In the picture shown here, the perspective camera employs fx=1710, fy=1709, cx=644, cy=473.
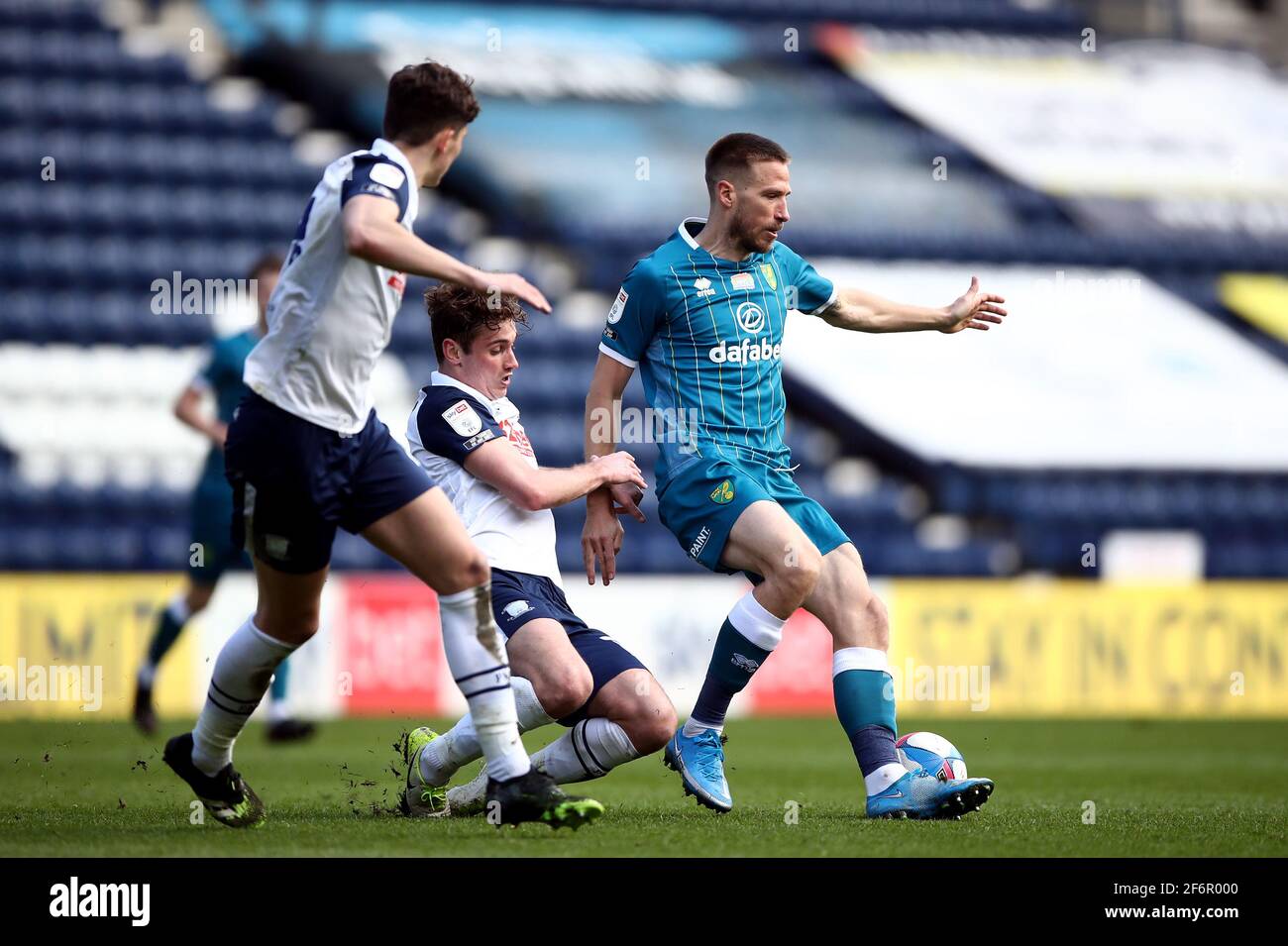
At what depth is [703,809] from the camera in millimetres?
5844

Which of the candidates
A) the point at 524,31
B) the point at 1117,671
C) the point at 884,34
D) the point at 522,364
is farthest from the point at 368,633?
the point at 884,34

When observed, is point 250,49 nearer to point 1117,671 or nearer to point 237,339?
point 237,339

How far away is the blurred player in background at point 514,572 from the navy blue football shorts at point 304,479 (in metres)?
0.59

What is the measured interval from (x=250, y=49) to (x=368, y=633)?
9.09m

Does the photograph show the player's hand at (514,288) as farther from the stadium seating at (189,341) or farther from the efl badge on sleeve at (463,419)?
the stadium seating at (189,341)

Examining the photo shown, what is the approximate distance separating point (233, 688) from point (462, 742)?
0.74 metres

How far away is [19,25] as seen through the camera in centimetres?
1759

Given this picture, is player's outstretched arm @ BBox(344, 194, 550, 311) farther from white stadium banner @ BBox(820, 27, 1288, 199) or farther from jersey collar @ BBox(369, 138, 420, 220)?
white stadium banner @ BBox(820, 27, 1288, 199)

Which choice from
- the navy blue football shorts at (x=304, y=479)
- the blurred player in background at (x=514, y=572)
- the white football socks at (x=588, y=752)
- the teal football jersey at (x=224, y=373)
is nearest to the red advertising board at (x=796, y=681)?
the teal football jersey at (x=224, y=373)

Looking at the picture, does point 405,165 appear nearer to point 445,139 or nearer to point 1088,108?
point 445,139

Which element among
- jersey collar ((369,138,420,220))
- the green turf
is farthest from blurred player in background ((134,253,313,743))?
jersey collar ((369,138,420,220))

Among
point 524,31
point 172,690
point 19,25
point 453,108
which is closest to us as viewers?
point 453,108

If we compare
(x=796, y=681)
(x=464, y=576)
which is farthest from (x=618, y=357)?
(x=796, y=681)
